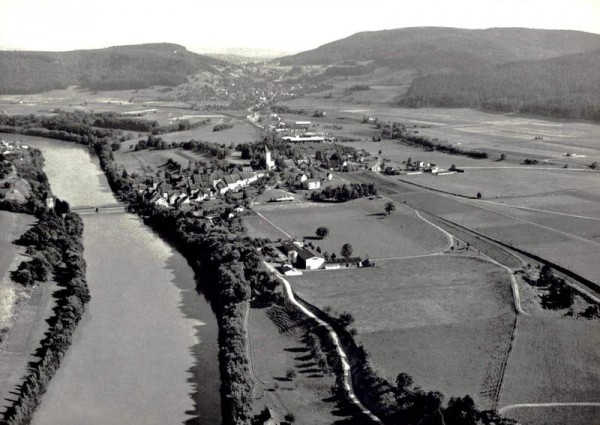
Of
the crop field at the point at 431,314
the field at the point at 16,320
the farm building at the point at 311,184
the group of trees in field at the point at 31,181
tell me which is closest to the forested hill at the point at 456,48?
the farm building at the point at 311,184

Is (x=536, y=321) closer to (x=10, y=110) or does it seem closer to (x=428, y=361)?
(x=428, y=361)

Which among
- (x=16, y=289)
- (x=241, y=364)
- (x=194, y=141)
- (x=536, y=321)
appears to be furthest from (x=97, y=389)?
(x=194, y=141)

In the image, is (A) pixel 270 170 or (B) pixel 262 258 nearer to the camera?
(B) pixel 262 258

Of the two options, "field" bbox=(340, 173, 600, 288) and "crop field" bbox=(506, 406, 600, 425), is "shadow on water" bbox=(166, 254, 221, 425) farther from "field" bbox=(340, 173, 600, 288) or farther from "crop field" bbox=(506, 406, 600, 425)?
"field" bbox=(340, 173, 600, 288)

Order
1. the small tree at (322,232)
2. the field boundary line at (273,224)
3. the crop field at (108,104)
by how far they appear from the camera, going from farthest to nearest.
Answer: the crop field at (108,104)
the field boundary line at (273,224)
the small tree at (322,232)

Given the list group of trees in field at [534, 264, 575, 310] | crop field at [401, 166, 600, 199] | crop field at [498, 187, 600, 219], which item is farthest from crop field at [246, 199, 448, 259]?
crop field at [498, 187, 600, 219]

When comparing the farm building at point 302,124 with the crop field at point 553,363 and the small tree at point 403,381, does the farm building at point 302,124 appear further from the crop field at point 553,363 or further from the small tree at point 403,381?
the small tree at point 403,381
